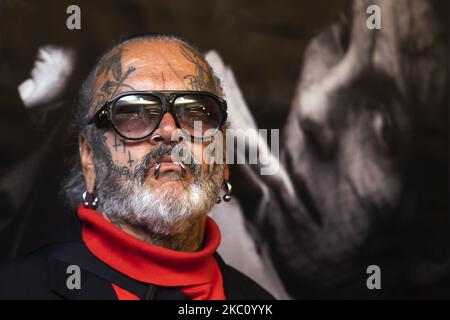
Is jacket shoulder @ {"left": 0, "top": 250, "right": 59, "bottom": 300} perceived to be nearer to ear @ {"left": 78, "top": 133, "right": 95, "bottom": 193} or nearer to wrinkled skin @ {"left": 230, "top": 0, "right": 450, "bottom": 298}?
ear @ {"left": 78, "top": 133, "right": 95, "bottom": 193}

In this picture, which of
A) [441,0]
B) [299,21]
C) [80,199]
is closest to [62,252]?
[80,199]

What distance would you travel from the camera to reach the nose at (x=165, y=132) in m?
1.54

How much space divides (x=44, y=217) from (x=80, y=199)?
1.29 feet

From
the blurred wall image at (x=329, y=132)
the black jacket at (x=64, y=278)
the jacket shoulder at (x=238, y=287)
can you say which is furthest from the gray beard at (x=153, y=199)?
the blurred wall image at (x=329, y=132)

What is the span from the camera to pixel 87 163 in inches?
66.2

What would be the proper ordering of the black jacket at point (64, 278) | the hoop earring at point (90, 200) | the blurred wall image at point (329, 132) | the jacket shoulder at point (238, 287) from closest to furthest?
the black jacket at point (64, 278) < the hoop earring at point (90, 200) < the jacket shoulder at point (238, 287) < the blurred wall image at point (329, 132)

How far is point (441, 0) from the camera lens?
242cm

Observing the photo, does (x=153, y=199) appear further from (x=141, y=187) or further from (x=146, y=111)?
(x=146, y=111)

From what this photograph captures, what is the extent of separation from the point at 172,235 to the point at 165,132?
27 cm

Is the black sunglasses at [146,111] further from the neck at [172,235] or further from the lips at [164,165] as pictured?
the neck at [172,235]

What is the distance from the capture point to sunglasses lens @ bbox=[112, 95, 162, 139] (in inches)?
60.5

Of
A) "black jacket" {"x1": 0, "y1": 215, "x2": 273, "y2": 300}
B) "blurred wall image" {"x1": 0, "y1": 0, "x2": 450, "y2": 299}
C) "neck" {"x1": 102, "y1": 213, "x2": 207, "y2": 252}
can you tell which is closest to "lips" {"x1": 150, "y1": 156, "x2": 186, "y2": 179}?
"neck" {"x1": 102, "y1": 213, "x2": 207, "y2": 252}

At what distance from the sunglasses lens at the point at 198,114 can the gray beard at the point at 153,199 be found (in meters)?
0.09
